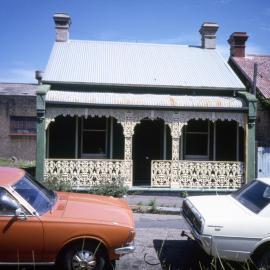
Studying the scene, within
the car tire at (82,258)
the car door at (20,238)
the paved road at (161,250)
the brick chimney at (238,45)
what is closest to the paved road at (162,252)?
the paved road at (161,250)

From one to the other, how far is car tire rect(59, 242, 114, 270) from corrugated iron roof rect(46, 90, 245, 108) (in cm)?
783

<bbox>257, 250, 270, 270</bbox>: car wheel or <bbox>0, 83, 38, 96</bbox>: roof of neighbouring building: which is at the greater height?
<bbox>0, 83, 38, 96</bbox>: roof of neighbouring building

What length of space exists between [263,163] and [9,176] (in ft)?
35.1

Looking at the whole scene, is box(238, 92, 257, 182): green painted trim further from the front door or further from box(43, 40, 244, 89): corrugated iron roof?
the front door

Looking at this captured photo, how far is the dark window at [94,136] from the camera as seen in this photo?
592 inches

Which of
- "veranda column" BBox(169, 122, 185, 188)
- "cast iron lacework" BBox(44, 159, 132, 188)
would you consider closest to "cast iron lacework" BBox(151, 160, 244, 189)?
"veranda column" BBox(169, 122, 185, 188)

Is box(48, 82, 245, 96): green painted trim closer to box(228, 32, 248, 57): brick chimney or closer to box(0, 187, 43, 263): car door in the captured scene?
box(228, 32, 248, 57): brick chimney

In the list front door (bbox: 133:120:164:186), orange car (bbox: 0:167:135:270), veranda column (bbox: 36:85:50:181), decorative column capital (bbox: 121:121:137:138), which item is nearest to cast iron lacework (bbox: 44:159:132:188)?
veranda column (bbox: 36:85:50:181)

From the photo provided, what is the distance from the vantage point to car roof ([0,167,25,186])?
5937mm

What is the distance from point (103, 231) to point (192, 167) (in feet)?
26.9

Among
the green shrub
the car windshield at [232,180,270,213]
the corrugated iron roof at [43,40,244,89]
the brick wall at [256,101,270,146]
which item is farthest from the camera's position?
the brick wall at [256,101,270,146]

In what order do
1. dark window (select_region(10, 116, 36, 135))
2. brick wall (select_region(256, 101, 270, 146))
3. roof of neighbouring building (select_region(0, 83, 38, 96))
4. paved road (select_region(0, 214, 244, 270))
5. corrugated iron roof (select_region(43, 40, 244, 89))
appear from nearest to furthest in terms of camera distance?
1. paved road (select_region(0, 214, 244, 270))
2. corrugated iron roof (select_region(43, 40, 244, 89))
3. brick wall (select_region(256, 101, 270, 146))
4. dark window (select_region(10, 116, 36, 135))
5. roof of neighbouring building (select_region(0, 83, 38, 96))

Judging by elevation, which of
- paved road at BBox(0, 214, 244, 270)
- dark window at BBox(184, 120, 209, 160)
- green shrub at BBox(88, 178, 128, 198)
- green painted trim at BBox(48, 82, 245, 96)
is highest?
green painted trim at BBox(48, 82, 245, 96)

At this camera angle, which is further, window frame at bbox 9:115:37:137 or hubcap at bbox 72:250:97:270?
window frame at bbox 9:115:37:137
